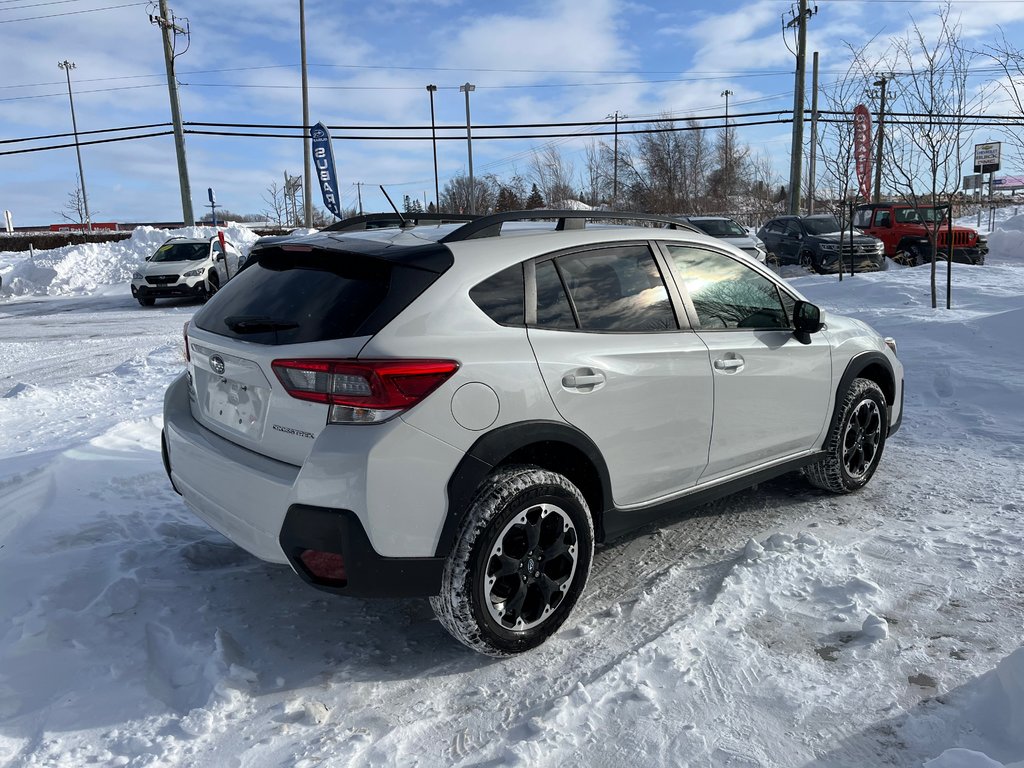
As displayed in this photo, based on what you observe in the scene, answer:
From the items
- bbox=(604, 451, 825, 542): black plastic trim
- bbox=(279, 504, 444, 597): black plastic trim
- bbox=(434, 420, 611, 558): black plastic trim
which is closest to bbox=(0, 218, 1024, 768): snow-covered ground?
bbox=(604, 451, 825, 542): black plastic trim

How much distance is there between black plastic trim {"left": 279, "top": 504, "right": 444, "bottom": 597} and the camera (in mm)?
2506

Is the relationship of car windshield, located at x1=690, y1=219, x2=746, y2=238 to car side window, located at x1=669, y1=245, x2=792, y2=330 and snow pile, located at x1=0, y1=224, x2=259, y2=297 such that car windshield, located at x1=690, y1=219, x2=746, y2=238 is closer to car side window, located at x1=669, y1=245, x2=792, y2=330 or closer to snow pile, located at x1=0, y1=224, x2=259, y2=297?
snow pile, located at x1=0, y1=224, x2=259, y2=297

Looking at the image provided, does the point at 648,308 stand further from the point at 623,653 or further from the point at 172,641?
the point at 172,641

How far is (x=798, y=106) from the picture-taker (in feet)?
77.1

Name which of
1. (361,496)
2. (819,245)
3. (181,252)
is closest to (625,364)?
(361,496)

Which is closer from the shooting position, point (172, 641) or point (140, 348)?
point (172, 641)

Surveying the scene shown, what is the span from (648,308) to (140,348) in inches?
392

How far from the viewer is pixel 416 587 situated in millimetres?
2631

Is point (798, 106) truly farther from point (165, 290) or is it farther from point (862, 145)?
point (165, 290)

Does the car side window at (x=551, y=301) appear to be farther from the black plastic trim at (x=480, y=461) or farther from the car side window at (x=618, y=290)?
the black plastic trim at (x=480, y=461)

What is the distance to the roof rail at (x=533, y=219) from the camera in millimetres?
3020

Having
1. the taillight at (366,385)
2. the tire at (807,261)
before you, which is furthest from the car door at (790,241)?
the taillight at (366,385)

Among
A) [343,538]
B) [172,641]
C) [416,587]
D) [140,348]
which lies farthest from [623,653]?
[140,348]

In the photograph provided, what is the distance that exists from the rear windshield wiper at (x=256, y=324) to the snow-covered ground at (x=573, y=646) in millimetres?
1235
